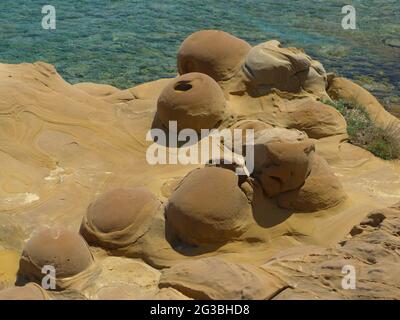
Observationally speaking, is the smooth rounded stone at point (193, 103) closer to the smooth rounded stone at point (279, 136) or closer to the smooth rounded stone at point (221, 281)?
the smooth rounded stone at point (279, 136)

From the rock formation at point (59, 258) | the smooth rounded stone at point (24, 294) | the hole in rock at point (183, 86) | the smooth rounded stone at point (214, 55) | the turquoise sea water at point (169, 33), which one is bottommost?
the turquoise sea water at point (169, 33)

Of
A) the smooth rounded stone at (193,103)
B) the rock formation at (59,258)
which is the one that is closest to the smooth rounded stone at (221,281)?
the rock formation at (59,258)

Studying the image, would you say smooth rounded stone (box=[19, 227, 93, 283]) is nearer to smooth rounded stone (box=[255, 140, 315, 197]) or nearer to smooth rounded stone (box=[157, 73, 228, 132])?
smooth rounded stone (box=[255, 140, 315, 197])

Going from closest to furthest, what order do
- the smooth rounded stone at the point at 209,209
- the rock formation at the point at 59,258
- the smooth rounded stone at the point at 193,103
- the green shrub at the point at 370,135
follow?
the rock formation at the point at 59,258 → the smooth rounded stone at the point at 209,209 → the smooth rounded stone at the point at 193,103 → the green shrub at the point at 370,135

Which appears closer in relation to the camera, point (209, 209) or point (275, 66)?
point (209, 209)

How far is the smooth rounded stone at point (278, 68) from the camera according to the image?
8.25m

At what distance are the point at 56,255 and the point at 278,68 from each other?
401cm

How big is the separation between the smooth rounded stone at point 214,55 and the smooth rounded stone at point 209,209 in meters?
2.79

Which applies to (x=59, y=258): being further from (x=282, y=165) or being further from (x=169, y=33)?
(x=169, y=33)

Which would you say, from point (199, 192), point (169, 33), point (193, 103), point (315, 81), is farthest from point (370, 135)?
point (169, 33)

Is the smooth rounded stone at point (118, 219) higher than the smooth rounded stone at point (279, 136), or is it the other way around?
the smooth rounded stone at point (279, 136)

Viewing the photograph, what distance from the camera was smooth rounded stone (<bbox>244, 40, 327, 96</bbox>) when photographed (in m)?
8.25

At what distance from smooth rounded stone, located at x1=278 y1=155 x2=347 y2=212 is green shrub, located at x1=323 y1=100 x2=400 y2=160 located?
2026 millimetres

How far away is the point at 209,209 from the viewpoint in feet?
18.9
